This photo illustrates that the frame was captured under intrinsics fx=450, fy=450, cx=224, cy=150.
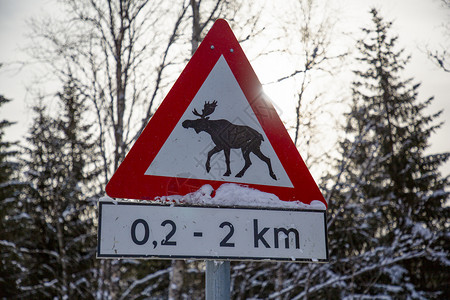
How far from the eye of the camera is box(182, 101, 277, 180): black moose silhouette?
1.62 m

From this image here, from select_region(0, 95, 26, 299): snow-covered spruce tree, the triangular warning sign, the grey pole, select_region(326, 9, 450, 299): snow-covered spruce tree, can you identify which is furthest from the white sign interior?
select_region(0, 95, 26, 299): snow-covered spruce tree

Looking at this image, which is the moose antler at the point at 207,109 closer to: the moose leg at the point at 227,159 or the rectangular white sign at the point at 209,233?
the moose leg at the point at 227,159

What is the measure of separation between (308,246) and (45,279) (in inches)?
619

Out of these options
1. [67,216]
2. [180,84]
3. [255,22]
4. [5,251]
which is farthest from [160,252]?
[5,251]

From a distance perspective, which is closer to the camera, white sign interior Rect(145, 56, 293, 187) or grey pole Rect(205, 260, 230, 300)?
grey pole Rect(205, 260, 230, 300)

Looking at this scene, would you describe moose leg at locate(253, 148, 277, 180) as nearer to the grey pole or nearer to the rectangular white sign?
the rectangular white sign

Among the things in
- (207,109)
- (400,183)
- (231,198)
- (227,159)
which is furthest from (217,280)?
(400,183)

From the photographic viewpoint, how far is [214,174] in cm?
159

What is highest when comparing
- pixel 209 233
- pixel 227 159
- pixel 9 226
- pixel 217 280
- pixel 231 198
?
pixel 9 226

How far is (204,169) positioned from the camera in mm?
1585

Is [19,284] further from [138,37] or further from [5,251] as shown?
[138,37]

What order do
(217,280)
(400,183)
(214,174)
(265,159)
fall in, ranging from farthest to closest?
(400,183)
(265,159)
(214,174)
(217,280)

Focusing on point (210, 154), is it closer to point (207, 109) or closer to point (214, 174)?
point (214, 174)

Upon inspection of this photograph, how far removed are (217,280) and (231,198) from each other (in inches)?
11.0
